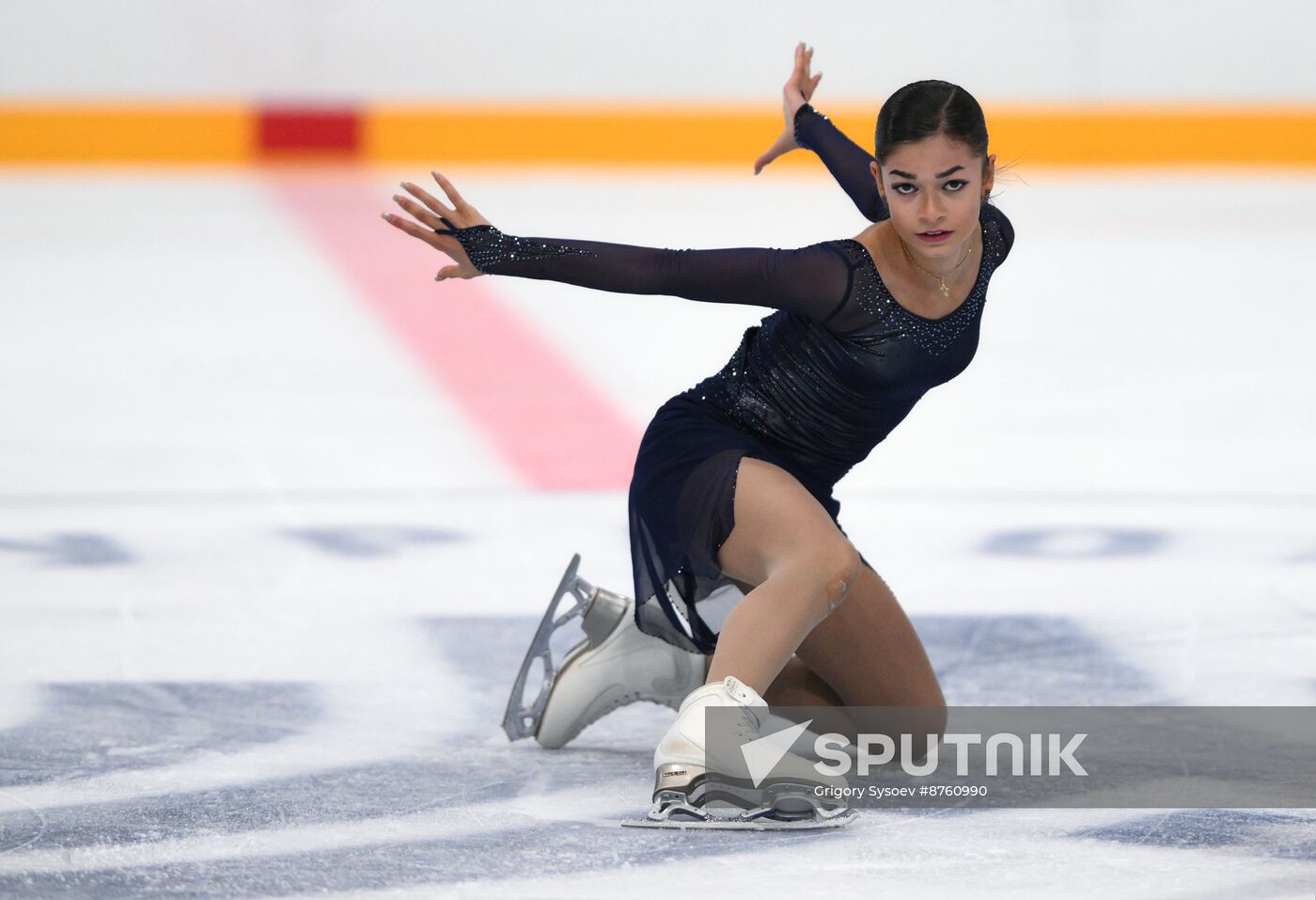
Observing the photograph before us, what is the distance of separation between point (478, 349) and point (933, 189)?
289cm

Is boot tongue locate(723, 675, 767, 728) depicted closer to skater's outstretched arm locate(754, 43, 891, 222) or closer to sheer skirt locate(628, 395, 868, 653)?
sheer skirt locate(628, 395, 868, 653)

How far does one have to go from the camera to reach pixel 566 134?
6.94 meters

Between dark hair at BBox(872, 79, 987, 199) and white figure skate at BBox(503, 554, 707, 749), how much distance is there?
2.28ft

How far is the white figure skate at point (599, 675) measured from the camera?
2.38m

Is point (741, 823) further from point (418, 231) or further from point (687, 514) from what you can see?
point (418, 231)

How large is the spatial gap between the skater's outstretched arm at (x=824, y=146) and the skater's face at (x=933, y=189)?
320 mm

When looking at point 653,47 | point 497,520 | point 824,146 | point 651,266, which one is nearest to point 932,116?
point 651,266

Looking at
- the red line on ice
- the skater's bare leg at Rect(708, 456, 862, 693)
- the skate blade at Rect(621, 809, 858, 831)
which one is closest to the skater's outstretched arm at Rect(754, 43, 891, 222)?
the skater's bare leg at Rect(708, 456, 862, 693)

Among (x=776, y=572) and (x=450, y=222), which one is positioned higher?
(x=450, y=222)

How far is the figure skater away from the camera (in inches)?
82.4

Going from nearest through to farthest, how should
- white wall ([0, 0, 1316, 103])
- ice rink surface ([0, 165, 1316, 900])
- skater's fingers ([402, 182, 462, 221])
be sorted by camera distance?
ice rink surface ([0, 165, 1316, 900]) → skater's fingers ([402, 182, 462, 221]) → white wall ([0, 0, 1316, 103])

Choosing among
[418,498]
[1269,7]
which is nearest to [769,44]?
[1269,7]

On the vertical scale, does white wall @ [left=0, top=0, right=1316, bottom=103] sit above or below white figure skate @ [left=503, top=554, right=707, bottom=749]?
above

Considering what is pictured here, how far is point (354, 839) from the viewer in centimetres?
197
